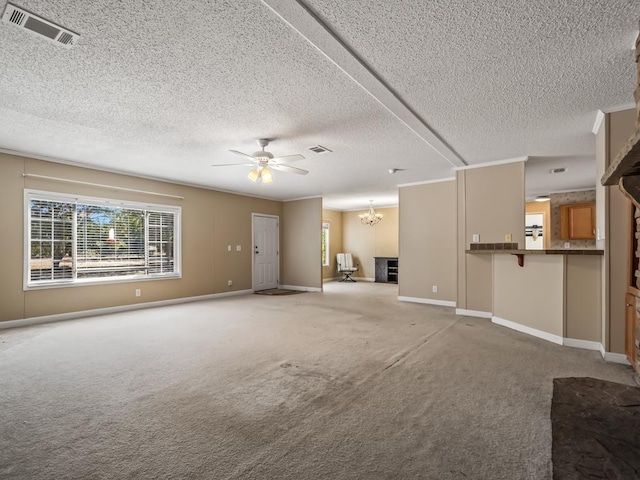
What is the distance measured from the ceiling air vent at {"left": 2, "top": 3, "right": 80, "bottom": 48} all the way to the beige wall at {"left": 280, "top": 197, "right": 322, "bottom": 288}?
6.69 meters

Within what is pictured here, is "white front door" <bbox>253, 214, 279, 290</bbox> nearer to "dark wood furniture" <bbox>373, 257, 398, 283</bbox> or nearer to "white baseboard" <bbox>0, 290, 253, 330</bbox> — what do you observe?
"white baseboard" <bbox>0, 290, 253, 330</bbox>

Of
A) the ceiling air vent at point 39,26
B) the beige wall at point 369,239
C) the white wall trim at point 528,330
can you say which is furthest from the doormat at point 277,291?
the ceiling air vent at point 39,26

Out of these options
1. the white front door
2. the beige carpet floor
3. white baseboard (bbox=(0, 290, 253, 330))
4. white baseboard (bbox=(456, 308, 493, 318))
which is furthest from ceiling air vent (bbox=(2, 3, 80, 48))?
the white front door

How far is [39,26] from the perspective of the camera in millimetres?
2061

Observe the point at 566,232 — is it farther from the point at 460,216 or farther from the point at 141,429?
the point at 141,429

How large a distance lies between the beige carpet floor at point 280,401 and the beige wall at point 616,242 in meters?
0.35

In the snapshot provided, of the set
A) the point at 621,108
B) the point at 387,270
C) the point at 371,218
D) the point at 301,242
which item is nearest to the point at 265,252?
the point at 301,242

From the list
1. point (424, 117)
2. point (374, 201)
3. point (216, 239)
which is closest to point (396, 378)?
point (424, 117)

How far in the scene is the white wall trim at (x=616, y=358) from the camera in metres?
3.28

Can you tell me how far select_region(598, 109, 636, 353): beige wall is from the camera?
10.7 feet

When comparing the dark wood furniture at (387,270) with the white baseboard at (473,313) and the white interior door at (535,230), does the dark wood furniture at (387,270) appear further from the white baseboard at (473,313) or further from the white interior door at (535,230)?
the white baseboard at (473,313)

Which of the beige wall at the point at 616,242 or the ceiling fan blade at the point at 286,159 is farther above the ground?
the ceiling fan blade at the point at 286,159

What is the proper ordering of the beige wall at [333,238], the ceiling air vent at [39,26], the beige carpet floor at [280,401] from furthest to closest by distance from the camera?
the beige wall at [333,238]
the ceiling air vent at [39,26]
the beige carpet floor at [280,401]

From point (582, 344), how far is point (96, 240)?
7.11 m
